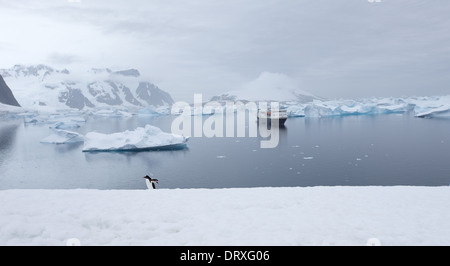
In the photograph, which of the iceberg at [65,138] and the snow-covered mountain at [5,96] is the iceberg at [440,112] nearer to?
the iceberg at [65,138]

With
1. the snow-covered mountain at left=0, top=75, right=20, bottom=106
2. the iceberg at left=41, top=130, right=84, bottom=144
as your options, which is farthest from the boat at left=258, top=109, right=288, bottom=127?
the snow-covered mountain at left=0, top=75, right=20, bottom=106

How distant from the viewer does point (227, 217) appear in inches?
217

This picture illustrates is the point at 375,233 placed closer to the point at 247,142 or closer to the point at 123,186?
the point at 123,186

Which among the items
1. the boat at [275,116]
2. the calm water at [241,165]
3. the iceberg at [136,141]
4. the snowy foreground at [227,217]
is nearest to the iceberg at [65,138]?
the calm water at [241,165]

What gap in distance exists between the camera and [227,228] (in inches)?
196

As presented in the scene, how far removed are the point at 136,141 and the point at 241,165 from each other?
10136mm

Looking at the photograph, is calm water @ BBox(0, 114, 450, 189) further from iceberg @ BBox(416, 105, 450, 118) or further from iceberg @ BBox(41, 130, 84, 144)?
iceberg @ BBox(416, 105, 450, 118)

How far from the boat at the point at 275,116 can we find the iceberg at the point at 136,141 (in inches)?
1176

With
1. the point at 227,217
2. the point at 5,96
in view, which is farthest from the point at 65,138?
the point at 5,96

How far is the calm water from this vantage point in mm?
17344

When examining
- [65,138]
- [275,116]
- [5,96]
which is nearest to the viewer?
[65,138]

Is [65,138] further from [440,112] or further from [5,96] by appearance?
A: [5,96]

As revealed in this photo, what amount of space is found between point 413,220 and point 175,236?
13.5 feet
